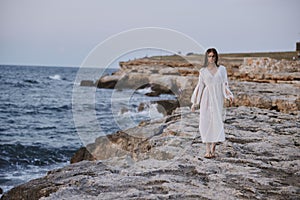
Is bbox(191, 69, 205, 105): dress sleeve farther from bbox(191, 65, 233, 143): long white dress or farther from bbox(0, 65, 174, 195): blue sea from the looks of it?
bbox(0, 65, 174, 195): blue sea

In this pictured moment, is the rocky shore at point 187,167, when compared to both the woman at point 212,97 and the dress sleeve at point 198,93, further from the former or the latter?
the dress sleeve at point 198,93

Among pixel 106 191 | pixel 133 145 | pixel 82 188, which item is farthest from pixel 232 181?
pixel 133 145

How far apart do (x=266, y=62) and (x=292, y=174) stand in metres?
15.7

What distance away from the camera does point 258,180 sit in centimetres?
436

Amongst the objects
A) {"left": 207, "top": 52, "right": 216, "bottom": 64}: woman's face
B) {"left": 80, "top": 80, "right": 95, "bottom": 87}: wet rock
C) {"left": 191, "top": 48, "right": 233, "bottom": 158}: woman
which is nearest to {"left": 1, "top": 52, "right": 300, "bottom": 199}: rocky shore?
{"left": 191, "top": 48, "right": 233, "bottom": 158}: woman

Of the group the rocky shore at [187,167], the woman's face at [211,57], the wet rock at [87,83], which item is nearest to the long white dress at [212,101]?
the woman's face at [211,57]

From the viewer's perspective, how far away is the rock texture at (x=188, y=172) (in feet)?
13.0

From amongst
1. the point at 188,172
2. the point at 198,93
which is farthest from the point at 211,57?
the point at 188,172

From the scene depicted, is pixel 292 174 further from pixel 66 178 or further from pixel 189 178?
pixel 66 178

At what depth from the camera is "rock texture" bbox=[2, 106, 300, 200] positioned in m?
3.97

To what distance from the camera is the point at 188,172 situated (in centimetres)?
469

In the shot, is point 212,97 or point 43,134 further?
point 43,134

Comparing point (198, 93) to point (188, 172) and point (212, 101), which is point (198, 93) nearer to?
point (212, 101)

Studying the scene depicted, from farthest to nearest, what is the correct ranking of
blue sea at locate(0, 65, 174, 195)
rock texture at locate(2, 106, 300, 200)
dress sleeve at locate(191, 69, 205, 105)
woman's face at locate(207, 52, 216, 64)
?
blue sea at locate(0, 65, 174, 195), dress sleeve at locate(191, 69, 205, 105), woman's face at locate(207, 52, 216, 64), rock texture at locate(2, 106, 300, 200)
